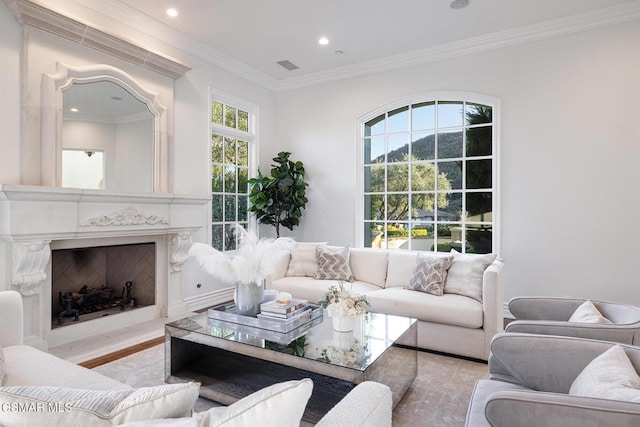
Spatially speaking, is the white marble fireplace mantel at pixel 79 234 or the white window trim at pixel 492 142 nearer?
the white marble fireplace mantel at pixel 79 234

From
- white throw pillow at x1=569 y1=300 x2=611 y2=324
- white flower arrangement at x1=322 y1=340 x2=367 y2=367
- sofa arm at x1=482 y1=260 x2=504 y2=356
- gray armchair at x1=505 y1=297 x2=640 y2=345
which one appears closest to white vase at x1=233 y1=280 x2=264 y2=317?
white flower arrangement at x1=322 y1=340 x2=367 y2=367

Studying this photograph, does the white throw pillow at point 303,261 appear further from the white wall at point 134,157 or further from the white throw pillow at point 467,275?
the white wall at point 134,157

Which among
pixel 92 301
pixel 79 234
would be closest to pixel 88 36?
pixel 79 234

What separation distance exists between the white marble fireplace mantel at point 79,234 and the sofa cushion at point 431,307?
230cm

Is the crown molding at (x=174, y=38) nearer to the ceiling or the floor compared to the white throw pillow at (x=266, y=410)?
nearer to the ceiling

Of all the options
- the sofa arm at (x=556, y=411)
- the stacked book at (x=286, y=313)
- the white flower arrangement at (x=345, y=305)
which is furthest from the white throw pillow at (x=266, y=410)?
the stacked book at (x=286, y=313)

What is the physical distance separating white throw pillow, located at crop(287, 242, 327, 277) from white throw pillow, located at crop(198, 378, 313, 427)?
10.7 feet

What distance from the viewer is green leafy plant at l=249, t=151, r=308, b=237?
208 inches

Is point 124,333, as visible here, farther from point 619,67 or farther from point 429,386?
point 619,67

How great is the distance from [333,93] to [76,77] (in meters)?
3.27

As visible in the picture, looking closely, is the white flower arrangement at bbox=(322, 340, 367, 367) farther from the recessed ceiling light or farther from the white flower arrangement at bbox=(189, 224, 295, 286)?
the recessed ceiling light

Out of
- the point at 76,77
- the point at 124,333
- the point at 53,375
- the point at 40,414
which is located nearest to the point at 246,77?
the point at 76,77

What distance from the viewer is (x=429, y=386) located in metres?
2.58

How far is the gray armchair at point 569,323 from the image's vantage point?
1793 mm
